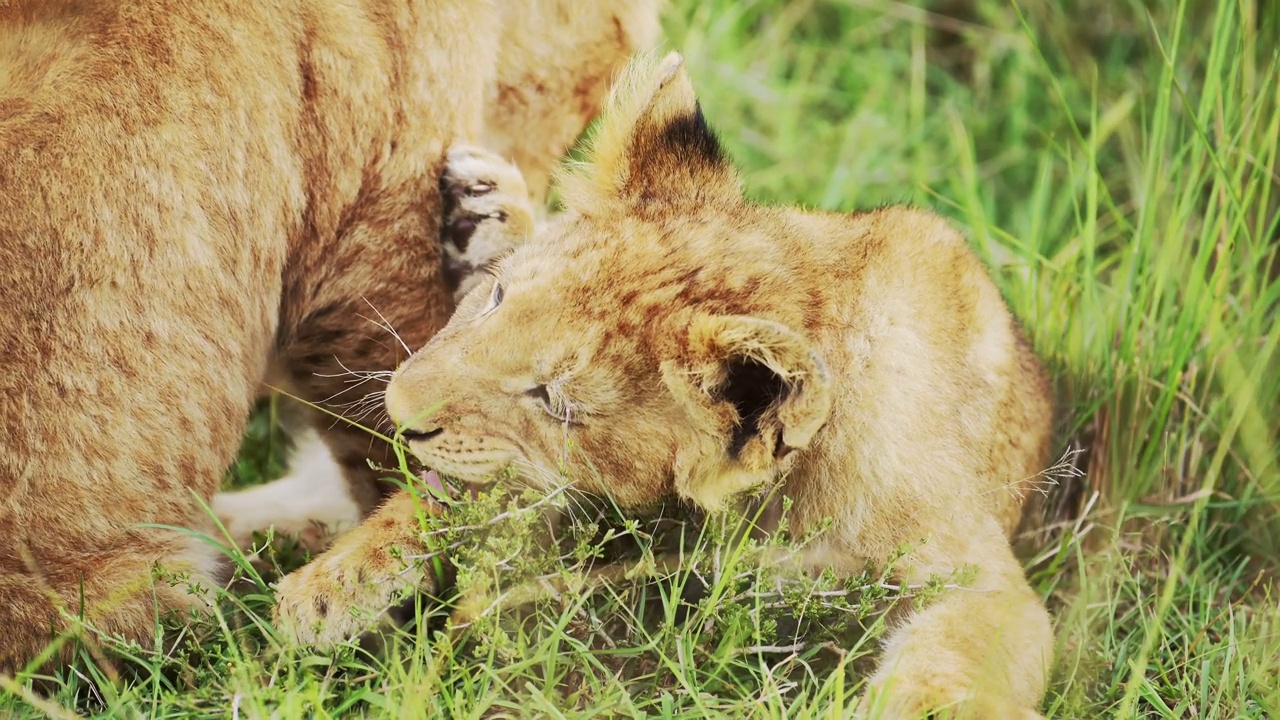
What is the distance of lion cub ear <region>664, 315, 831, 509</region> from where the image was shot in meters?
→ 2.26

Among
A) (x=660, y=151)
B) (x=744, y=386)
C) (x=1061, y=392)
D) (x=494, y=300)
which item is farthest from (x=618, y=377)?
(x=1061, y=392)

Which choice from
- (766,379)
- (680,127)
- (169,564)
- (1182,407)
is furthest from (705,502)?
(1182,407)

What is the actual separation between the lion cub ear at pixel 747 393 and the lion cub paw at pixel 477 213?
2.70 feet

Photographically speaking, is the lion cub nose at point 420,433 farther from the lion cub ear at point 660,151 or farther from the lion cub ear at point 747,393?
the lion cub ear at point 660,151

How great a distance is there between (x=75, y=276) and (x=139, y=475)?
0.41 metres

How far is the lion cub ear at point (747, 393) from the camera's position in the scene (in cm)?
226

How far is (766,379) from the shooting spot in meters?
2.38

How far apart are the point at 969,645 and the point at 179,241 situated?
1751 mm

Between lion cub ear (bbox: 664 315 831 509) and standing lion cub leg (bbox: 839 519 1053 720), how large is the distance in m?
0.42

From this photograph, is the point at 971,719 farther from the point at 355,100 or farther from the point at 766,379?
the point at 355,100

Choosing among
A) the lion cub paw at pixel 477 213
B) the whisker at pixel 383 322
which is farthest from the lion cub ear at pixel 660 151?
the whisker at pixel 383 322

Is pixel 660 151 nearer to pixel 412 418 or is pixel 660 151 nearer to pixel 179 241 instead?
pixel 412 418

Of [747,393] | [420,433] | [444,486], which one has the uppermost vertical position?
[747,393]

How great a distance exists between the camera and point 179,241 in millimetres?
2738
